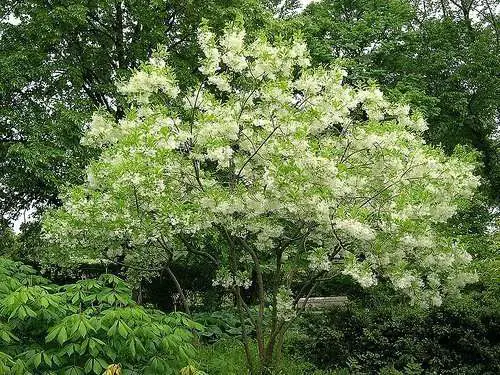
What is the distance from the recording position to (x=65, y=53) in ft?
45.0

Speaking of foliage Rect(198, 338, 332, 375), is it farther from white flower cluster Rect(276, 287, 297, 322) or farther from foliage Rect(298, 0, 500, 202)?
foliage Rect(298, 0, 500, 202)

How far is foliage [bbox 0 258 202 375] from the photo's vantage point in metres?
4.14

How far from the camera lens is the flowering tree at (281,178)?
21.4 feet

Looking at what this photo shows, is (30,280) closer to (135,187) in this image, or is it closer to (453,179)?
(135,187)

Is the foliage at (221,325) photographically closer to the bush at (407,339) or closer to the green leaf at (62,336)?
the bush at (407,339)

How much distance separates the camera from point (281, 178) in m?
6.32

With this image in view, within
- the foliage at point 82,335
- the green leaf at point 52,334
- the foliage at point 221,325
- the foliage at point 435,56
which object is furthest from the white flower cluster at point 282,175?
the foliage at point 435,56

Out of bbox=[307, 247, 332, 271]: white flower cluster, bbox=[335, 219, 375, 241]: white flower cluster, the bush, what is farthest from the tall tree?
bbox=[335, 219, 375, 241]: white flower cluster

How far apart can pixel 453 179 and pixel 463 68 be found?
11656 millimetres

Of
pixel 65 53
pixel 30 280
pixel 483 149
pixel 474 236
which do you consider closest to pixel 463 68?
pixel 483 149

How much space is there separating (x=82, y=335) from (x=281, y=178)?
2.98 meters

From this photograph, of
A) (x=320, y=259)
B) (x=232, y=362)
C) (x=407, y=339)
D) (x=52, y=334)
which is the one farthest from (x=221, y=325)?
(x=52, y=334)

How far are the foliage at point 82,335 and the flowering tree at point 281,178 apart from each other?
2.03m

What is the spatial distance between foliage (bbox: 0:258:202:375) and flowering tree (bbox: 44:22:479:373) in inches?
79.8
